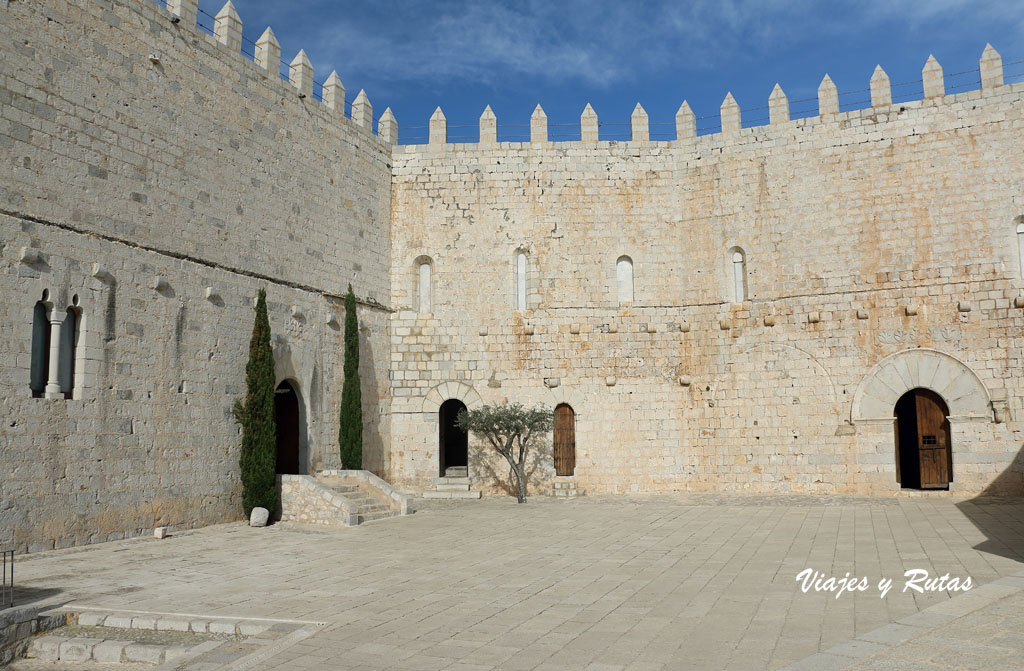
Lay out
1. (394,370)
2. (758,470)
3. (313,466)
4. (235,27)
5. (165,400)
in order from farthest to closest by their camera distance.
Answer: (394,370), (758,470), (313,466), (235,27), (165,400)

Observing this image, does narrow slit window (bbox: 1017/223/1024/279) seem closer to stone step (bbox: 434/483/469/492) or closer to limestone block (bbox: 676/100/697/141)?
limestone block (bbox: 676/100/697/141)

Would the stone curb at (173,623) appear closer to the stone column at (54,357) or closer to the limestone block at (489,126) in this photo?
the stone column at (54,357)

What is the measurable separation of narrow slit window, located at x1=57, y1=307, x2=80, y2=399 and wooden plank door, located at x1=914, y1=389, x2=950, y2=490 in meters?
15.3

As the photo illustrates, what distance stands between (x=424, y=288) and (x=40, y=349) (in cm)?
946

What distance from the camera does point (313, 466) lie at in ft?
53.2

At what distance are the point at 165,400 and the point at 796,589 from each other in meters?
9.70

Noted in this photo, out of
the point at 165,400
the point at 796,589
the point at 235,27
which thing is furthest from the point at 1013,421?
the point at 235,27

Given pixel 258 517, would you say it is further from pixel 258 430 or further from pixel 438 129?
pixel 438 129

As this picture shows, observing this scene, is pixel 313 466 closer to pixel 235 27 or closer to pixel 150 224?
pixel 150 224

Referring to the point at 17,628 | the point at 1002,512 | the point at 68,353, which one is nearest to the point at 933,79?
the point at 1002,512

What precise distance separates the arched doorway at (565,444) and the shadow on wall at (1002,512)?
7694 millimetres


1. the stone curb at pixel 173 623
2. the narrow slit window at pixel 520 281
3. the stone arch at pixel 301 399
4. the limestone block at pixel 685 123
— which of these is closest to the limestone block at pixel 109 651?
the stone curb at pixel 173 623

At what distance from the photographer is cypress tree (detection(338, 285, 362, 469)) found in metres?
16.9

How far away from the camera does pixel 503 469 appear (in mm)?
18641
